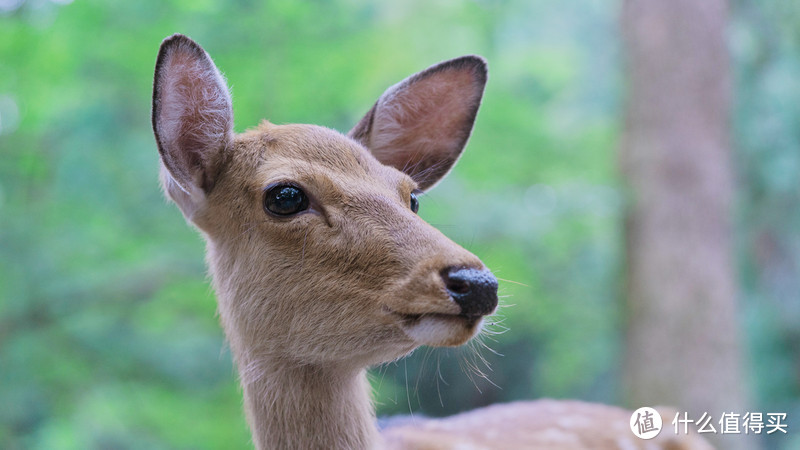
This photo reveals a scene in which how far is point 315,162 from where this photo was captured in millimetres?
1875

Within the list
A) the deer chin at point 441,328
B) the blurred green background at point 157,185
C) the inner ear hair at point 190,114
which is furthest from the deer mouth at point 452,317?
the blurred green background at point 157,185

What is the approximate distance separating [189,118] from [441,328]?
0.89 meters

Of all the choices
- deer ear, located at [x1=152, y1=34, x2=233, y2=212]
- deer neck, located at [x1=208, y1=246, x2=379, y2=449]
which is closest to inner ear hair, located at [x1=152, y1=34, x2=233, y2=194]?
deer ear, located at [x1=152, y1=34, x2=233, y2=212]

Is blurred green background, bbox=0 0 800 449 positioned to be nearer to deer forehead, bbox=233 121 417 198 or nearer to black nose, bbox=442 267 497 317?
deer forehead, bbox=233 121 417 198

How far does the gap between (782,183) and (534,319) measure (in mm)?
2892

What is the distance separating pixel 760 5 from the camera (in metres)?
7.07

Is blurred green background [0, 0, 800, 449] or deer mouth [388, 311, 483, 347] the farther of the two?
blurred green background [0, 0, 800, 449]

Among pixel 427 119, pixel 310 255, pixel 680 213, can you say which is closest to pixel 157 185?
pixel 427 119

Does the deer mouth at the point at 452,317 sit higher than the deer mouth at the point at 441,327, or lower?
higher

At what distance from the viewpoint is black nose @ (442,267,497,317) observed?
153 centimetres

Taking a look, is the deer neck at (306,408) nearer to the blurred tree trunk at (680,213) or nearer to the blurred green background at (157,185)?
the blurred green background at (157,185)

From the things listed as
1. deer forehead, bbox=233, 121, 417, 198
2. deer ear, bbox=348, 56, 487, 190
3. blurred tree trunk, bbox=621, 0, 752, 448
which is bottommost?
deer forehead, bbox=233, 121, 417, 198

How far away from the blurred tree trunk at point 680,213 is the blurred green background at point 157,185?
1.05ft

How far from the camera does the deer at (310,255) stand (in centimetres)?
161
